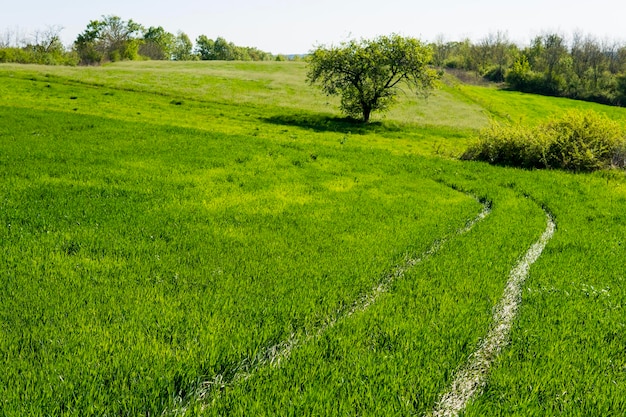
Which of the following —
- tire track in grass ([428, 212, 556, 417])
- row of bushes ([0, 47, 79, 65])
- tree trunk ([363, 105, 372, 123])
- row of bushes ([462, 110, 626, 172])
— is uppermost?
row of bushes ([0, 47, 79, 65])

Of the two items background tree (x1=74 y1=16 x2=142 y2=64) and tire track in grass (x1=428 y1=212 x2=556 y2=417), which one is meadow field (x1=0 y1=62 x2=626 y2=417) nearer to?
tire track in grass (x1=428 y1=212 x2=556 y2=417)

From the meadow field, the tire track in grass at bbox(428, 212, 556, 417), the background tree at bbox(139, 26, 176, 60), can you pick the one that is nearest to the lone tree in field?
the meadow field

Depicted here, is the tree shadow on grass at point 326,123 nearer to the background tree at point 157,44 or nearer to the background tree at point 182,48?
the background tree at point 157,44

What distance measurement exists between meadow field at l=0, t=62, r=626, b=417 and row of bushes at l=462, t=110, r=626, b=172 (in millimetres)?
2347

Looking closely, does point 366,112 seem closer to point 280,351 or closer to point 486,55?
point 280,351

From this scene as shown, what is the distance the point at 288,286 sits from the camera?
7.65 meters

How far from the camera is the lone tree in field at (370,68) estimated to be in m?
41.6

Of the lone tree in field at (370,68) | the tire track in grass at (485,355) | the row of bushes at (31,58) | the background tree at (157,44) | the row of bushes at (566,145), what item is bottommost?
the tire track in grass at (485,355)

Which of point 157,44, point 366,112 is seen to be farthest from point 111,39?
point 366,112

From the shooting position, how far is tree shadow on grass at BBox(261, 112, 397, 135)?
3659 centimetres

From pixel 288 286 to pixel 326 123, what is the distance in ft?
110

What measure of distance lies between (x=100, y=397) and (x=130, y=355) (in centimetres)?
75

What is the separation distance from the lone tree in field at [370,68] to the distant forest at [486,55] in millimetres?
65181

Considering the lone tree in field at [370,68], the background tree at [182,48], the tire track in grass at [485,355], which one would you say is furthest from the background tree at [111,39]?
the tire track in grass at [485,355]
